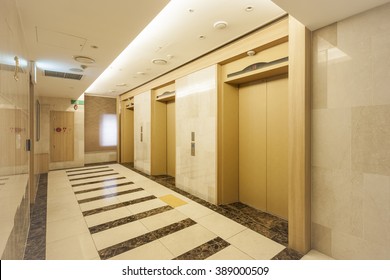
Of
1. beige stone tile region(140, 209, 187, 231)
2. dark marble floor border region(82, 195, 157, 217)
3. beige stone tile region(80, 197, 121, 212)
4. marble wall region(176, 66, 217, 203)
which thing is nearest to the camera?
beige stone tile region(140, 209, 187, 231)

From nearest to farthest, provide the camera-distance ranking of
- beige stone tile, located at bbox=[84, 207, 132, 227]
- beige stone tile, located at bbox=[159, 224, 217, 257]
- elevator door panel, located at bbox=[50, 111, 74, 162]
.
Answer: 1. beige stone tile, located at bbox=[159, 224, 217, 257]
2. beige stone tile, located at bbox=[84, 207, 132, 227]
3. elevator door panel, located at bbox=[50, 111, 74, 162]

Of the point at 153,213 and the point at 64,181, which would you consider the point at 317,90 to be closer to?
the point at 153,213

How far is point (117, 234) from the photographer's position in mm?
3006

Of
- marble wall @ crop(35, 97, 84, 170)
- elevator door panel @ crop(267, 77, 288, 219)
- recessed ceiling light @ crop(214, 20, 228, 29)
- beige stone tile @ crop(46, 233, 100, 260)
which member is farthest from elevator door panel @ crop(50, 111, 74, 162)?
elevator door panel @ crop(267, 77, 288, 219)

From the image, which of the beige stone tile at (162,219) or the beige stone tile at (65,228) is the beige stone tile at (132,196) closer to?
the beige stone tile at (65,228)

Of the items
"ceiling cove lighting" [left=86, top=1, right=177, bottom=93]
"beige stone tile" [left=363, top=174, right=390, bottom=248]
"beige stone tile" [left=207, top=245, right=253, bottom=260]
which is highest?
"ceiling cove lighting" [left=86, top=1, right=177, bottom=93]

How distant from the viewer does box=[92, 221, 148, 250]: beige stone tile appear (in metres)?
2.78

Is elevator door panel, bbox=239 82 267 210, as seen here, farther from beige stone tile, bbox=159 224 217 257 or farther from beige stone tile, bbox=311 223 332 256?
beige stone tile, bbox=159 224 217 257

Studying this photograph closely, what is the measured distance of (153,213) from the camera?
379 centimetres

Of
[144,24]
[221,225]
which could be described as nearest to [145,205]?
[221,225]

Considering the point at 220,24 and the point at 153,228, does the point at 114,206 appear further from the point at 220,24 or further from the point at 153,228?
the point at 220,24

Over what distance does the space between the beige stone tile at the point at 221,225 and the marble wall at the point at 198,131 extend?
65 cm

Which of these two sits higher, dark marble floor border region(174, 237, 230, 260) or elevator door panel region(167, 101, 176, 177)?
elevator door panel region(167, 101, 176, 177)

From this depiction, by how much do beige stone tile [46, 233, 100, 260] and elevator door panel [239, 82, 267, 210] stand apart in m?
3.07
